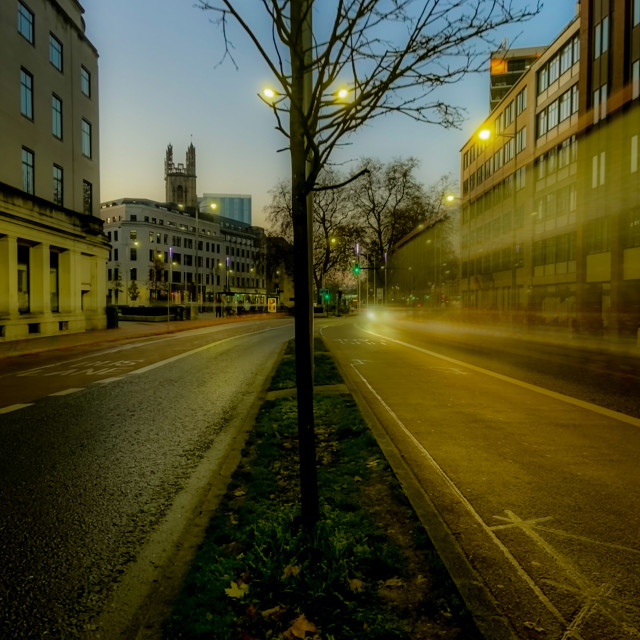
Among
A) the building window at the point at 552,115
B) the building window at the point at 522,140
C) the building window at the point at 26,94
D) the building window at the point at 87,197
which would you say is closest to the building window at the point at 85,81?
the building window at the point at 87,197

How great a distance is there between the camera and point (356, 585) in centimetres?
285

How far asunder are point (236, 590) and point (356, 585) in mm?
663

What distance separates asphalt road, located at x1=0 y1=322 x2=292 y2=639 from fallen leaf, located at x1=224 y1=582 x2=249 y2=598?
658mm

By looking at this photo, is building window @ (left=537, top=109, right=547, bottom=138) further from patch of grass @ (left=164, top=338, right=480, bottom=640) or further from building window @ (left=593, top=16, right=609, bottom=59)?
patch of grass @ (left=164, top=338, right=480, bottom=640)

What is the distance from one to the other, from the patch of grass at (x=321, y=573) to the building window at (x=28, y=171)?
2603 cm

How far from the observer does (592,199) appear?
3247 centimetres

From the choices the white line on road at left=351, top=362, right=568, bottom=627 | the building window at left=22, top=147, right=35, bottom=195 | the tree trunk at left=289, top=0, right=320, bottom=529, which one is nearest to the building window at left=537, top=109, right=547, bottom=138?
the building window at left=22, top=147, right=35, bottom=195

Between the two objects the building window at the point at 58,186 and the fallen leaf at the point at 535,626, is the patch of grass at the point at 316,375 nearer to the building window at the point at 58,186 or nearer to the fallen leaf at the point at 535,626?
the fallen leaf at the point at 535,626

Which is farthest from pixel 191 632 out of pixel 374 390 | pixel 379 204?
pixel 379 204

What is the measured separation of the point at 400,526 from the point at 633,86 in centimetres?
3278

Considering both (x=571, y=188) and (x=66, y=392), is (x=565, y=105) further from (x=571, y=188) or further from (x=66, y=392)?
(x=66, y=392)

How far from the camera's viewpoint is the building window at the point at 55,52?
27.7 m

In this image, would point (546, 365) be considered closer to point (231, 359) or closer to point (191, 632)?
point (231, 359)

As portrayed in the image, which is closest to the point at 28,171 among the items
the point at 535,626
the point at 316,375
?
the point at 316,375
